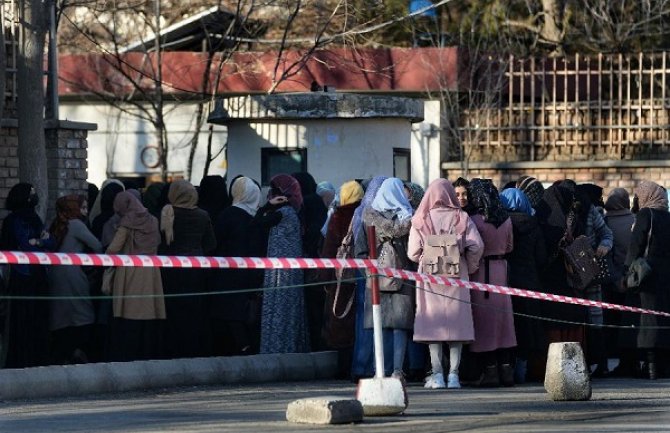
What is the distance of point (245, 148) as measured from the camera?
1872cm

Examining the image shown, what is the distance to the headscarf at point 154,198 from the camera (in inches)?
593

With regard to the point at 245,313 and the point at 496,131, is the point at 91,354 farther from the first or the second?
the point at 496,131

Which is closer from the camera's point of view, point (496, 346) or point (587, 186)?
point (496, 346)

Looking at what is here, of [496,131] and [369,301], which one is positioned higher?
[496,131]

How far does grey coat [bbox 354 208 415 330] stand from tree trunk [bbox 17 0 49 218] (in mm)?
4012

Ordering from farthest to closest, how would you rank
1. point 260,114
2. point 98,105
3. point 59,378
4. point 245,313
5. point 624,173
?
1. point 98,105
2. point 624,173
3. point 260,114
4. point 245,313
5. point 59,378

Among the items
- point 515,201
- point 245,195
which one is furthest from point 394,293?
point 245,195

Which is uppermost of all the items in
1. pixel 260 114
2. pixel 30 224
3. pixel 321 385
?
pixel 260 114

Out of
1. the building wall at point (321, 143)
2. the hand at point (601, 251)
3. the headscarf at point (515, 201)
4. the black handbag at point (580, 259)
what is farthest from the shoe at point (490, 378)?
the building wall at point (321, 143)

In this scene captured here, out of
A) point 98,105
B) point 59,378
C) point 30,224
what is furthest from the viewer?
point 98,105

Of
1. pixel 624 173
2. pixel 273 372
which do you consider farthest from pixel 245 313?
pixel 624 173

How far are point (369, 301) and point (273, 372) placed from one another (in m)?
1.03

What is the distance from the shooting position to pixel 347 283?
13562 millimetres

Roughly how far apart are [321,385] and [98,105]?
1947 centimetres
